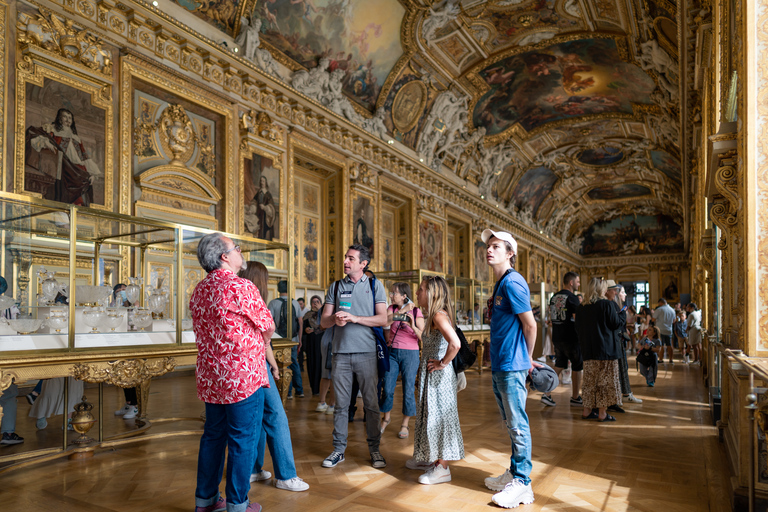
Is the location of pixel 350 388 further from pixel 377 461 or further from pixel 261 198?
pixel 261 198

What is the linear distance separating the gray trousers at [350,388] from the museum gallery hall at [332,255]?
0.03 metres

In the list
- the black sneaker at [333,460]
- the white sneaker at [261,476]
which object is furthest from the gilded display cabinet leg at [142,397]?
the black sneaker at [333,460]

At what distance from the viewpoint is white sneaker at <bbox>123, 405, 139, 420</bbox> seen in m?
6.43

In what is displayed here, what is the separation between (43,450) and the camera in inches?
186

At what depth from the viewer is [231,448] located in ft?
10.5

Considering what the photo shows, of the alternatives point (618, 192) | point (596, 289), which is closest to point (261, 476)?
point (596, 289)

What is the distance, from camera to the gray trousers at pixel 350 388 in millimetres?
4445

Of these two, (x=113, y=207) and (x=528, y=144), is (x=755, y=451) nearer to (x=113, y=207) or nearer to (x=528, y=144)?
(x=113, y=207)

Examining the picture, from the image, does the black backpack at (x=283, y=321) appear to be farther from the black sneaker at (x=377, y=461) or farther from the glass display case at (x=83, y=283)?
the black sneaker at (x=377, y=461)

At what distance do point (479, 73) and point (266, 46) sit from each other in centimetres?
875

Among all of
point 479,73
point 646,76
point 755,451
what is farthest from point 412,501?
point 646,76

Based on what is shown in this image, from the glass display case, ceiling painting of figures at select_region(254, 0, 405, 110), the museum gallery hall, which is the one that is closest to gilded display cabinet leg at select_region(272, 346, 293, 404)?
the museum gallery hall

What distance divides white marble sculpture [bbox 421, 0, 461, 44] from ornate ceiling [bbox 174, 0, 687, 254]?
0.04 m

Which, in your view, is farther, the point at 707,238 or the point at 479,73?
the point at 479,73
